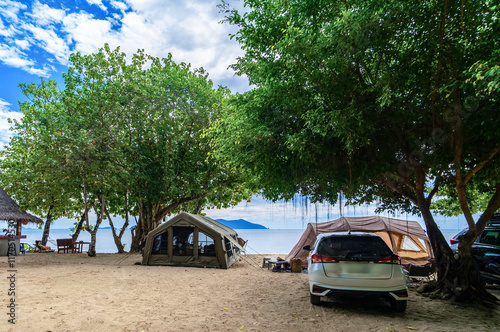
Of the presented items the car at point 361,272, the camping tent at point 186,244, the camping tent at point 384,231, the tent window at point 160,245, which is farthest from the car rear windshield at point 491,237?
the tent window at point 160,245

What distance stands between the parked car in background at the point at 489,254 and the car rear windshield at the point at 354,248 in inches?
152

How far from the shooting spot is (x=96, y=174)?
56.9 ft

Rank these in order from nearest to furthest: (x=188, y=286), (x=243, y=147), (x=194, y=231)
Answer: (x=243, y=147) → (x=188, y=286) → (x=194, y=231)

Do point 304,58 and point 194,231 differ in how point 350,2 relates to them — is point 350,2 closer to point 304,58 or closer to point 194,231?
point 304,58

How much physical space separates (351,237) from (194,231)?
9367 mm

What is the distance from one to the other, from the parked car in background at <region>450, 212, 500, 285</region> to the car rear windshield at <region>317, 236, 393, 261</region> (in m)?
3.86

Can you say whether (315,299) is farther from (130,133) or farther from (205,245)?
(130,133)

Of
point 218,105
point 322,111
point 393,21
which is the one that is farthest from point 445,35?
point 218,105

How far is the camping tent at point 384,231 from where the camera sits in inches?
583

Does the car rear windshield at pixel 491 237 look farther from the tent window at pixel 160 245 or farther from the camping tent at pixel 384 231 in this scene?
the tent window at pixel 160 245

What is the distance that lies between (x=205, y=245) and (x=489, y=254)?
35.6 ft

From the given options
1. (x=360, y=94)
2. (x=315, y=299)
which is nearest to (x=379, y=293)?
(x=315, y=299)

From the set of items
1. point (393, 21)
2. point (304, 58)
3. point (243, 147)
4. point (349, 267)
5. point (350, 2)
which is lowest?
point (349, 267)

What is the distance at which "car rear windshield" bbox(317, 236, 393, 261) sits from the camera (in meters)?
6.45
